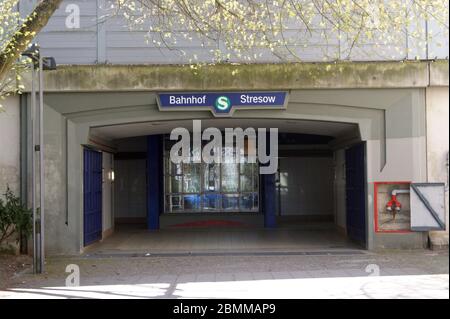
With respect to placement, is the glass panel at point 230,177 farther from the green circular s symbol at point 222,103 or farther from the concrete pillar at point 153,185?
the green circular s symbol at point 222,103

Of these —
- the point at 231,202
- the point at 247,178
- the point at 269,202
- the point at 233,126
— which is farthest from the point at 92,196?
the point at 247,178

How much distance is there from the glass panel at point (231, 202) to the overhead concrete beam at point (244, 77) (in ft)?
21.1

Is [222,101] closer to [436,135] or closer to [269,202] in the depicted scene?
[436,135]

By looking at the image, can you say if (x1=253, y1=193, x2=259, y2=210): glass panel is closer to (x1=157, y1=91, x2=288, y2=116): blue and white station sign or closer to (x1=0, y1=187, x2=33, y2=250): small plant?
(x1=157, y1=91, x2=288, y2=116): blue and white station sign

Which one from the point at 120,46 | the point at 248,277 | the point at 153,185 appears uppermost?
the point at 120,46

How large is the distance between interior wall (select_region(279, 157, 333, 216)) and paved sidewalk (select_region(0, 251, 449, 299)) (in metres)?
7.36

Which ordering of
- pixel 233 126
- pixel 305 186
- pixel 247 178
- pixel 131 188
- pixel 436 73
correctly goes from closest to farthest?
pixel 436 73 < pixel 233 126 < pixel 247 178 < pixel 305 186 < pixel 131 188

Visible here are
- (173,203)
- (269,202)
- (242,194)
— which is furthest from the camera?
(242,194)

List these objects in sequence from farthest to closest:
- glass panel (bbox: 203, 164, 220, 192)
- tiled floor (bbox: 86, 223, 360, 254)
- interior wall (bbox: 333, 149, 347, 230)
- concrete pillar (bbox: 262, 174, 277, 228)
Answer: glass panel (bbox: 203, 164, 220, 192) → concrete pillar (bbox: 262, 174, 277, 228) → interior wall (bbox: 333, 149, 347, 230) → tiled floor (bbox: 86, 223, 360, 254)

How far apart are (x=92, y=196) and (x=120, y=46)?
11.2 ft

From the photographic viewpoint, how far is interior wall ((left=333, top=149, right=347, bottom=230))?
14992 mm

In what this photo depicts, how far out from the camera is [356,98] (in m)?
12.0

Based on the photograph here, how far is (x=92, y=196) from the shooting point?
43.1 feet

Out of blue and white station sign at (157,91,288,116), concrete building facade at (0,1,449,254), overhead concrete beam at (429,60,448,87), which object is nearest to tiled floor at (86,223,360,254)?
concrete building facade at (0,1,449,254)
